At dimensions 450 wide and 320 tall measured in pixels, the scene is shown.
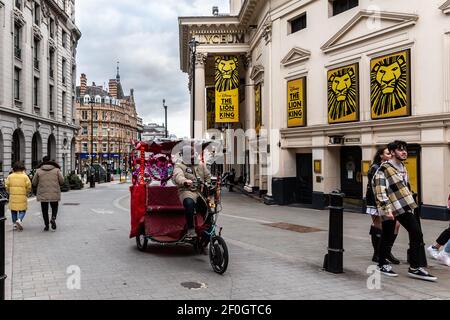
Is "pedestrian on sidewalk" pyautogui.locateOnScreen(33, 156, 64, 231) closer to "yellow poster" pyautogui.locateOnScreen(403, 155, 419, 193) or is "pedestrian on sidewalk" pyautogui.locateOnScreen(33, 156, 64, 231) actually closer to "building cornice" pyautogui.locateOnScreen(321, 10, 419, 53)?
A: "yellow poster" pyautogui.locateOnScreen(403, 155, 419, 193)

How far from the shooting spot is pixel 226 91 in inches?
979

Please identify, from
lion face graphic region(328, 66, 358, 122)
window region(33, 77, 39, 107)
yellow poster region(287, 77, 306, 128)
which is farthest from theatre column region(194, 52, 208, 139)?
window region(33, 77, 39, 107)

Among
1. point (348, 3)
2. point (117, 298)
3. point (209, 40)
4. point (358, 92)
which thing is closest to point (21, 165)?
point (117, 298)

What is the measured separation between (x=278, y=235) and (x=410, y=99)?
257 inches

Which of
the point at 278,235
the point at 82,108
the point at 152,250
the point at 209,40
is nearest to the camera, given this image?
the point at 152,250

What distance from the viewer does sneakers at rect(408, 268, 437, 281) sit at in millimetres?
5801

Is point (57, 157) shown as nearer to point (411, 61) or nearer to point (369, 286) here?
point (411, 61)

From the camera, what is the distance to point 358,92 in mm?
14922

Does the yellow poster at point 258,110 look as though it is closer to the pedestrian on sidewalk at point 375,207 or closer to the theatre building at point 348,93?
the theatre building at point 348,93

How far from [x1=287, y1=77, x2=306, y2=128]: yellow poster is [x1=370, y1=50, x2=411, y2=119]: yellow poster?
3.39 m

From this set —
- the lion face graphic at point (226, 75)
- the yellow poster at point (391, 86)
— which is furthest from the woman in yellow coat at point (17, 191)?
the lion face graphic at point (226, 75)

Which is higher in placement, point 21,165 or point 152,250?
point 21,165

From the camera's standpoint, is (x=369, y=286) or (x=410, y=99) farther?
(x=410, y=99)

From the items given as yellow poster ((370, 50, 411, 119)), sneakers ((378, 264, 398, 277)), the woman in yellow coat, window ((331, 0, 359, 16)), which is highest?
window ((331, 0, 359, 16))
